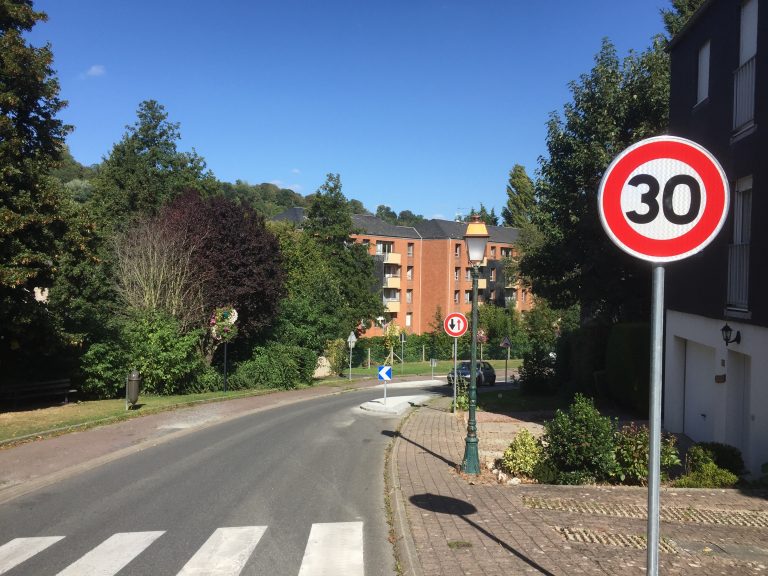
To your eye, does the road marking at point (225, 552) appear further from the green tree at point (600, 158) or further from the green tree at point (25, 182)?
the green tree at point (600, 158)

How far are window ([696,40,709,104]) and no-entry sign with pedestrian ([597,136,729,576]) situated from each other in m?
12.3

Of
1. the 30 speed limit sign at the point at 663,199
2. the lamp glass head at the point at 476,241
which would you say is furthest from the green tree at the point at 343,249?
the 30 speed limit sign at the point at 663,199

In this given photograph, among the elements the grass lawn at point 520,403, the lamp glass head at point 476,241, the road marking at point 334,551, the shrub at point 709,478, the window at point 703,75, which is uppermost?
the window at point 703,75

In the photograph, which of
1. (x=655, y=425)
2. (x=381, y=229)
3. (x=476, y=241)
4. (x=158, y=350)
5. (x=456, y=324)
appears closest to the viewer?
(x=655, y=425)

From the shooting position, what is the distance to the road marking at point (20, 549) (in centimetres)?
696

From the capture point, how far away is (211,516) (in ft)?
28.9

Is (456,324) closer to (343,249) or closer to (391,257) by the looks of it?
(343,249)

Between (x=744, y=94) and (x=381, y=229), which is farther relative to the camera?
(x=381, y=229)

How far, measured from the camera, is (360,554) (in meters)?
7.20

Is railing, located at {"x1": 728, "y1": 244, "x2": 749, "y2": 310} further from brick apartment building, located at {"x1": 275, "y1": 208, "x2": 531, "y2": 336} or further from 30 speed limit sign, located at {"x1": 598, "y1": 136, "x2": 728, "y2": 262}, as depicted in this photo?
brick apartment building, located at {"x1": 275, "y1": 208, "x2": 531, "y2": 336}

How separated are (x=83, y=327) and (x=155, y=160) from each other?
1251 inches

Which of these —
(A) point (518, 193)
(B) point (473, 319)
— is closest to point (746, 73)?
(B) point (473, 319)

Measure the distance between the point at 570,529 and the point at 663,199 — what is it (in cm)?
524

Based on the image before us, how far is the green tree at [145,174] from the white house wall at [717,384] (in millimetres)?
33885
